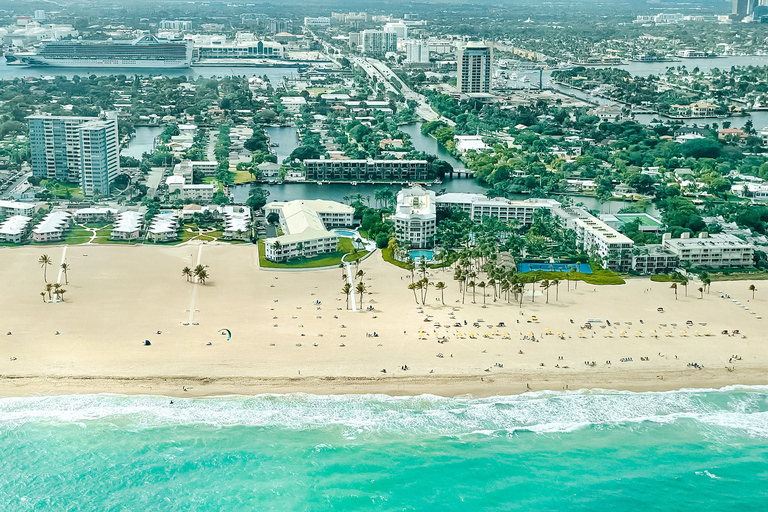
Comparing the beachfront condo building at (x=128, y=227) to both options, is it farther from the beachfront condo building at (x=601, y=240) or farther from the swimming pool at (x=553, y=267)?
the beachfront condo building at (x=601, y=240)

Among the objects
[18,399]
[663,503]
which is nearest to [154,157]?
[18,399]

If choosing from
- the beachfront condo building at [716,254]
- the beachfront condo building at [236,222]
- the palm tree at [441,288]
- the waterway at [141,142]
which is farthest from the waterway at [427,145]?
the palm tree at [441,288]

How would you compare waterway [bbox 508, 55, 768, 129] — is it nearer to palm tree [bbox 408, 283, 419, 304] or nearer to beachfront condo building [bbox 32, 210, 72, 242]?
palm tree [bbox 408, 283, 419, 304]

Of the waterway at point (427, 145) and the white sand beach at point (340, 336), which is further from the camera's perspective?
the waterway at point (427, 145)

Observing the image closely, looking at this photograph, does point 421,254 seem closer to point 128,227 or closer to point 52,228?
point 128,227

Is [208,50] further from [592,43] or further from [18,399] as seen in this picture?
[18,399]

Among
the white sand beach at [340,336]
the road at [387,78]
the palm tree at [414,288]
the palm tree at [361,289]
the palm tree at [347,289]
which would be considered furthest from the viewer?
the road at [387,78]
